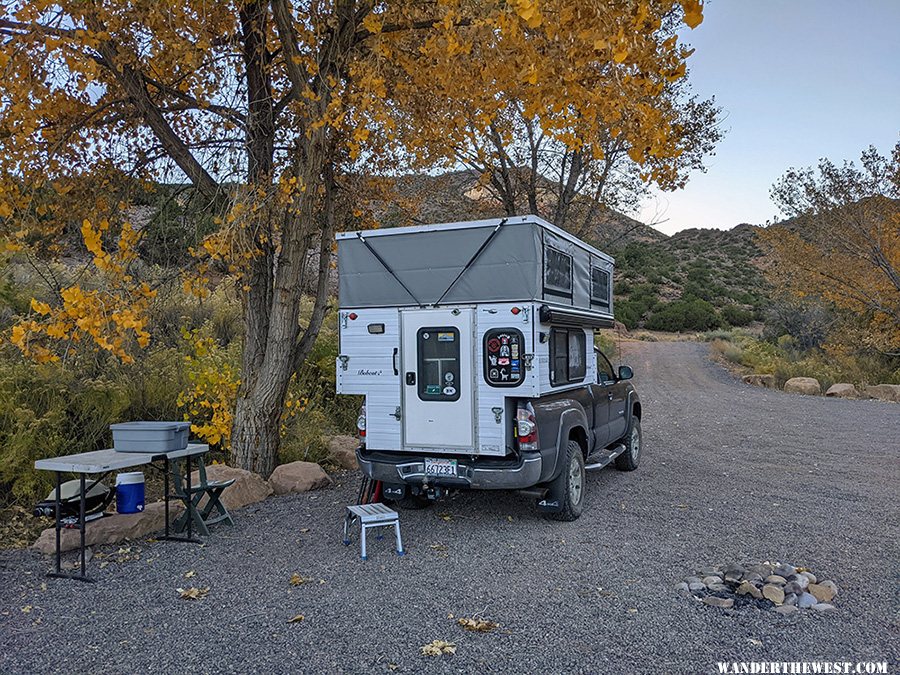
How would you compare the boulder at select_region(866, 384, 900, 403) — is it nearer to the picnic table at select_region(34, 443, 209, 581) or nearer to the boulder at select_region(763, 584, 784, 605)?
the boulder at select_region(763, 584, 784, 605)

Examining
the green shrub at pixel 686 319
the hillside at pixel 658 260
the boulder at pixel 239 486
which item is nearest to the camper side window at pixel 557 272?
the boulder at pixel 239 486

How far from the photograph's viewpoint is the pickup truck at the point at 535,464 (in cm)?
605

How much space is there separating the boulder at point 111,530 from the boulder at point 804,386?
17.7 m

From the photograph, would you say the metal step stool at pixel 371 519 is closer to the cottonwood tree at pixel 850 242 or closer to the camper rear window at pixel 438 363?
the camper rear window at pixel 438 363

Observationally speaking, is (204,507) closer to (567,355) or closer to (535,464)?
(535,464)

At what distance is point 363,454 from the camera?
669 cm

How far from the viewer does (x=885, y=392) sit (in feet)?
59.3

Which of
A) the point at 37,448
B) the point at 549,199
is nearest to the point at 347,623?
the point at 37,448

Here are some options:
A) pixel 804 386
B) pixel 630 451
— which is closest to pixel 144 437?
pixel 630 451

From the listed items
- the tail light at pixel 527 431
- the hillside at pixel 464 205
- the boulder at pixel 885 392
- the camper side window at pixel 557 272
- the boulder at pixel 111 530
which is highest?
the hillside at pixel 464 205

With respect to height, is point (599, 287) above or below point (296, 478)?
above

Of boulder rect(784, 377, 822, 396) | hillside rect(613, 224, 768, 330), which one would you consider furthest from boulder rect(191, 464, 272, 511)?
hillside rect(613, 224, 768, 330)

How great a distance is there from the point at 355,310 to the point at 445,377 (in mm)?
1139

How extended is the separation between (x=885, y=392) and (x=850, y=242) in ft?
14.3
